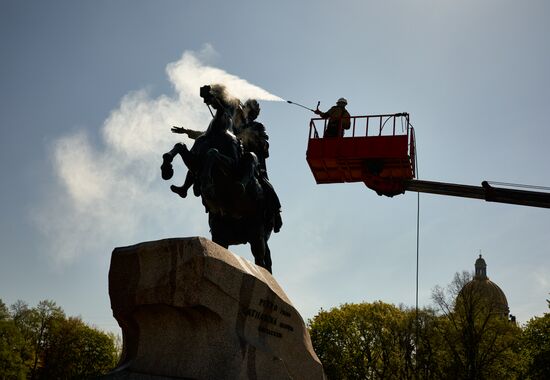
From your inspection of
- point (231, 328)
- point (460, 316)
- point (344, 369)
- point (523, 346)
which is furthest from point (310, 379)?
point (344, 369)

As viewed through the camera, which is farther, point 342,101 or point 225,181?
point 342,101

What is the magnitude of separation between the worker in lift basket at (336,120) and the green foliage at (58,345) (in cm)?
4117

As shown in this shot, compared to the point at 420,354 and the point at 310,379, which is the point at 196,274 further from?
the point at 420,354

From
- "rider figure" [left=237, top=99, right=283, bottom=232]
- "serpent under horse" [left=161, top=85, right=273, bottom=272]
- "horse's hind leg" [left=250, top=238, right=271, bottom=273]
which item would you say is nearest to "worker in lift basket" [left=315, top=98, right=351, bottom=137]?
"rider figure" [left=237, top=99, right=283, bottom=232]

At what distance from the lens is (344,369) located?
150 ft

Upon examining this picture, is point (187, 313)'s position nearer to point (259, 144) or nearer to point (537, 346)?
point (259, 144)

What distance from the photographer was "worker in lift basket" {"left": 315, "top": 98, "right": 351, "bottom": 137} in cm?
2062

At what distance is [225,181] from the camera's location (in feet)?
34.4

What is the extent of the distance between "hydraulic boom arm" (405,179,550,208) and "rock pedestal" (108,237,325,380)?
46.0 feet

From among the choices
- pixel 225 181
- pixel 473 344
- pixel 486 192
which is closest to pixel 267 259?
pixel 225 181

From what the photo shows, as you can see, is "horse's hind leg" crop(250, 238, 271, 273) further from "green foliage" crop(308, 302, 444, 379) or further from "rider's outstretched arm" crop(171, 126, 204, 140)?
"green foliage" crop(308, 302, 444, 379)

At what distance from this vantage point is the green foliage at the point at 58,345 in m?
54.0

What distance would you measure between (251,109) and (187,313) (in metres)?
6.97

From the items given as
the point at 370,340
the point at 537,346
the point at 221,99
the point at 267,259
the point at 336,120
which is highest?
the point at 336,120
